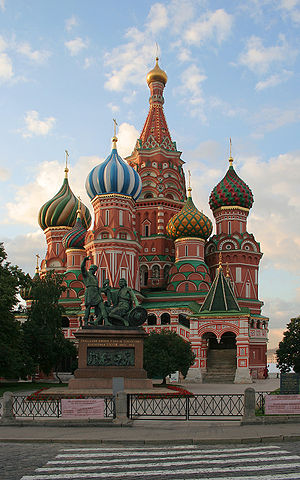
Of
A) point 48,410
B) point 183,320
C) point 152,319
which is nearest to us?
point 48,410

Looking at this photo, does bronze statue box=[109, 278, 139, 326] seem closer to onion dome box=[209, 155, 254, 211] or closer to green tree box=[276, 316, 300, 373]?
green tree box=[276, 316, 300, 373]

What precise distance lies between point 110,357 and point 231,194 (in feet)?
116

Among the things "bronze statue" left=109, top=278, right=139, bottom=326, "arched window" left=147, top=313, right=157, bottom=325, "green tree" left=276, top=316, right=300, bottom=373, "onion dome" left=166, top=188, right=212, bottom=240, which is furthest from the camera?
"onion dome" left=166, top=188, right=212, bottom=240

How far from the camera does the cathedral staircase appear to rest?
4272cm

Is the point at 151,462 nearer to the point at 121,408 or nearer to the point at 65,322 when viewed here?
the point at 121,408

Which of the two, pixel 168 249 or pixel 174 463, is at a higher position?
pixel 168 249

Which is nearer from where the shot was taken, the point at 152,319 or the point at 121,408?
the point at 121,408

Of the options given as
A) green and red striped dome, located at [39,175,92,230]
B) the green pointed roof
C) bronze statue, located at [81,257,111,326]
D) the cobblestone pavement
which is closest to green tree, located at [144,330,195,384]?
bronze statue, located at [81,257,111,326]

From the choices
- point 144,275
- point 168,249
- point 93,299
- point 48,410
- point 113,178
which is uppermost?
point 113,178

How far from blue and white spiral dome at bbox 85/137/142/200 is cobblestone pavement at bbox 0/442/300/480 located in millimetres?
38605

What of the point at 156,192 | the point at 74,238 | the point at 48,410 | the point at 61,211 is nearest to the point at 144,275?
the point at 74,238

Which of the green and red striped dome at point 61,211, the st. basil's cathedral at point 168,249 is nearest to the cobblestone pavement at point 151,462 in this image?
the st. basil's cathedral at point 168,249

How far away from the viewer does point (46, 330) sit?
41.3 meters

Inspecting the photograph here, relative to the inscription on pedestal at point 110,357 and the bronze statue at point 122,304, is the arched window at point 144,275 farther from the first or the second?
the inscription on pedestal at point 110,357
